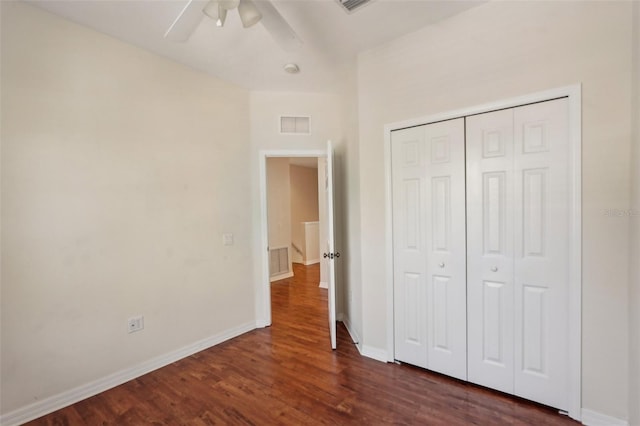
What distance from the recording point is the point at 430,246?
2.31 m

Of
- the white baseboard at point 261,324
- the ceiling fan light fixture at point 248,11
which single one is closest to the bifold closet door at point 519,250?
the ceiling fan light fixture at point 248,11

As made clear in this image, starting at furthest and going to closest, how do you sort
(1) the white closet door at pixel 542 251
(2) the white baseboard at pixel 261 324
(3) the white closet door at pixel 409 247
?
(2) the white baseboard at pixel 261 324 → (3) the white closet door at pixel 409 247 → (1) the white closet door at pixel 542 251

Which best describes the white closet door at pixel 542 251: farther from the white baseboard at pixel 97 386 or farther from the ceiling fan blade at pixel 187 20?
the white baseboard at pixel 97 386

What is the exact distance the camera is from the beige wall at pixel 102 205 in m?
1.89

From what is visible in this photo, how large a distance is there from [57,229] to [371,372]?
2.61 meters

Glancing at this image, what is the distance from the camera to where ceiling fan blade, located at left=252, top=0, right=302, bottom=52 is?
5.15 ft

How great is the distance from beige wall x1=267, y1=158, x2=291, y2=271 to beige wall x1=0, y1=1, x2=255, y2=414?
2.45 meters

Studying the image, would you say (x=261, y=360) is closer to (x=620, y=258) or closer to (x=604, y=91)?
(x=620, y=258)

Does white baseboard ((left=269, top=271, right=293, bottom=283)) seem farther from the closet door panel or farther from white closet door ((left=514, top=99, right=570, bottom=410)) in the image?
white closet door ((left=514, top=99, right=570, bottom=410))

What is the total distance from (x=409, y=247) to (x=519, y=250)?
762 millimetres

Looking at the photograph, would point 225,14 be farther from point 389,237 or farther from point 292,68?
point 389,237

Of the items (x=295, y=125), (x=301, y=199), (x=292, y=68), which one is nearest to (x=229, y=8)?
(x=292, y=68)

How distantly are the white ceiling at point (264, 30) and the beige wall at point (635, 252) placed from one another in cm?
98

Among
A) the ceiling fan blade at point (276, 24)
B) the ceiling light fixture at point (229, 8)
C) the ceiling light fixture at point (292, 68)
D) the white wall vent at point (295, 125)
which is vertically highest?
the ceiling light fixture at point (292, 68)
